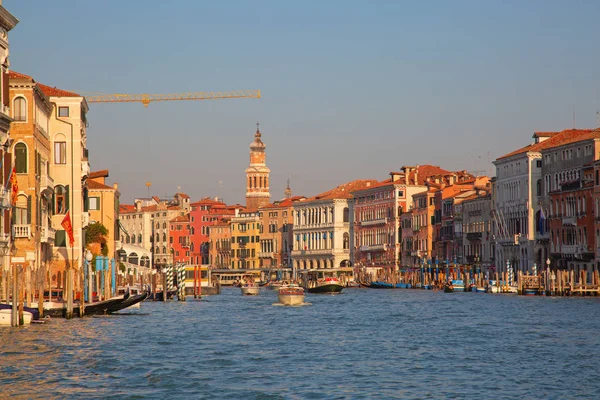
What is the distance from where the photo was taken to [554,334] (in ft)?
110

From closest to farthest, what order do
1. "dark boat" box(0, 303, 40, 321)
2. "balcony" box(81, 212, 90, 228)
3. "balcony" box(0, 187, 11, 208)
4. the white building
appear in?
"dark boat" box(0, 303, 40, 321), "balcony" box(0, 187, 11, 208), "balcony" box(81, 212, 90, 228), the white building

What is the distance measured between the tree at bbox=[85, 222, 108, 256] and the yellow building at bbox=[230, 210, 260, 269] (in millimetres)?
74219

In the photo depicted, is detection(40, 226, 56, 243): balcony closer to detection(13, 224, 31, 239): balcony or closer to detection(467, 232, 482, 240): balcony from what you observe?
detection(13, 224, 31, 239): balcony

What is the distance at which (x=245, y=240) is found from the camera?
133125mm

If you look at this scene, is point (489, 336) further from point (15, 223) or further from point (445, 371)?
point (15, 223)

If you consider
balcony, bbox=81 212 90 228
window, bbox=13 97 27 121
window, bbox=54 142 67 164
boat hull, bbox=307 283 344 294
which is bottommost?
boat hull, bbox=307 283 344 294

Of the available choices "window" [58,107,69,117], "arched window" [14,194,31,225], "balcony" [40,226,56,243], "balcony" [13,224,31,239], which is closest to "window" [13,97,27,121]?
"arched window" [14,194,31,225]

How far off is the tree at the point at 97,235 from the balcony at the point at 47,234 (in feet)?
30.7

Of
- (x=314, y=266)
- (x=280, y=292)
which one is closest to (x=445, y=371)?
(x=280, y=292)

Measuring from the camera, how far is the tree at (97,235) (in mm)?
55781

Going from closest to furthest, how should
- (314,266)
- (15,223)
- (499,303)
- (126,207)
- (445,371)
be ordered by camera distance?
(445,371), (15,223), (499,303), (314,266), (126,207)

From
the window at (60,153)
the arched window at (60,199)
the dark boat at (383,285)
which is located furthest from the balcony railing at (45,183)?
the dark boat at (383,285)

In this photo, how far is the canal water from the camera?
21.6 metres

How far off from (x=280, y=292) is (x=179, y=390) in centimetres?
3559
